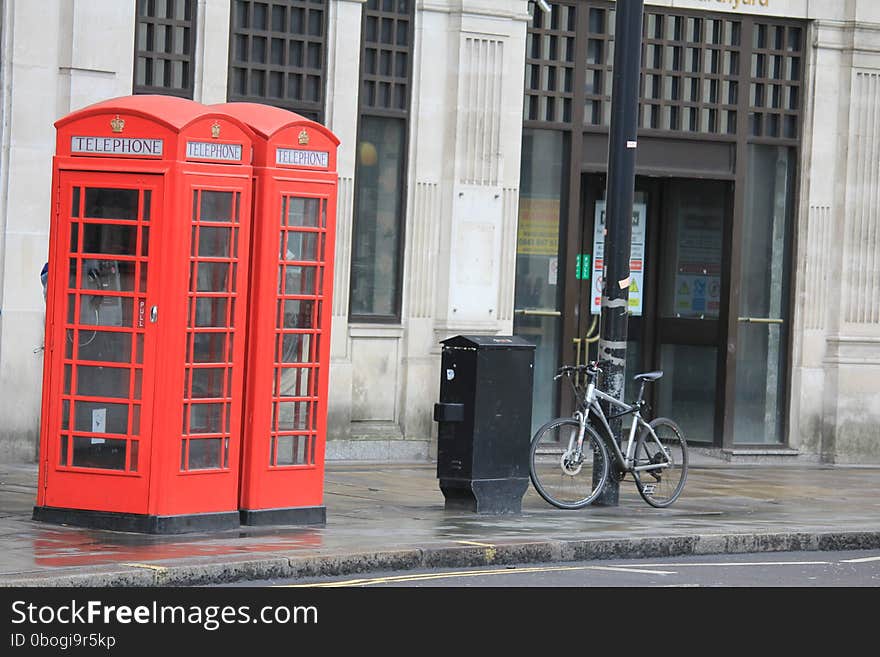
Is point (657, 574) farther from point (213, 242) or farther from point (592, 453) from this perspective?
point (213, 242)

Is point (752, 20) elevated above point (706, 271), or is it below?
above

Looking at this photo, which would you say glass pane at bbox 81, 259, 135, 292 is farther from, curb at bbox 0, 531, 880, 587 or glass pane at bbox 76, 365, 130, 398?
curb at bbox 0, 531, 880, 587

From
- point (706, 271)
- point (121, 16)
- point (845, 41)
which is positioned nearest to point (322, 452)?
point (121, 16)

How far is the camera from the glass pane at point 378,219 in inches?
663

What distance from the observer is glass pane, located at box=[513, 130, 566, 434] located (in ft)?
58.2

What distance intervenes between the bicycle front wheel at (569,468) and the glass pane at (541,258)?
4101 mm

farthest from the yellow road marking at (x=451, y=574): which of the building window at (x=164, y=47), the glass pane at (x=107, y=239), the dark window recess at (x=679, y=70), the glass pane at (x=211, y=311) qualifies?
the dark window recess at (x=679, y=70)

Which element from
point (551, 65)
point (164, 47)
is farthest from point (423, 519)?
point (551, 65)

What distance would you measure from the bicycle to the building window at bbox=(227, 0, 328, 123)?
14.2ft

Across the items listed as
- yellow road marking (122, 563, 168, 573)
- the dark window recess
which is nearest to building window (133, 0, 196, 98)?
the dark window recess

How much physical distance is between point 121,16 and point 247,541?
6224 millimetres

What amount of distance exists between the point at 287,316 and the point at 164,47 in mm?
4967

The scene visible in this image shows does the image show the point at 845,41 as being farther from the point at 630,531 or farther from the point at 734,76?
the point at 630,531
